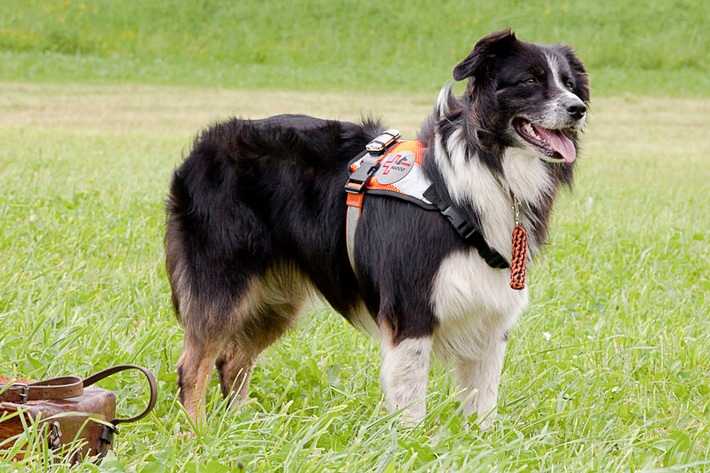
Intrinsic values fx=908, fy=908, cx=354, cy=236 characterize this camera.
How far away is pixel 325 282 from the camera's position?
12.5 feet

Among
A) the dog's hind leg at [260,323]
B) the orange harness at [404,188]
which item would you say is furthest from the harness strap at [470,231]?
the dog's hind leg at [260,323]

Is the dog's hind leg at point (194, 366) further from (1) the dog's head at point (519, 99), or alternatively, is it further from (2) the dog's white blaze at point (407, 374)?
(1) the dog's head at point (519, 99)

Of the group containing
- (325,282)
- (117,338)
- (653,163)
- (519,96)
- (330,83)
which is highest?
(519,96)

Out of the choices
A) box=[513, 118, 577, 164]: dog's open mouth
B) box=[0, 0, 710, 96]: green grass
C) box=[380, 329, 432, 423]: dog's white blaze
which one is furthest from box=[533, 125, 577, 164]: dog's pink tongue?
box=[0, 0, 710, 96]: green grass

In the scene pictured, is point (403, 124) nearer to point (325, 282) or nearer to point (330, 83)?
point (330, 83)

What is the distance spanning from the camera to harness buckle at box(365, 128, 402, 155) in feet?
11.9

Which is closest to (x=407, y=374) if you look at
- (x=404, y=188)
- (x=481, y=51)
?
(x=404, y=188)

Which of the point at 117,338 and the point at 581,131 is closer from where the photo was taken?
the point at 581,131

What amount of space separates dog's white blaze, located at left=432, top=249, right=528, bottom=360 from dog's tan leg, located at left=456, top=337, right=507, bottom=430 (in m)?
0.04

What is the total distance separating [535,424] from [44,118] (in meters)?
13.7

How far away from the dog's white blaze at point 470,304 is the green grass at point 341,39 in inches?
747

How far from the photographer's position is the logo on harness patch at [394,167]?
3.51 meters

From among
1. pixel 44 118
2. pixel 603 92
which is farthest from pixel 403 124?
pixel 603 92

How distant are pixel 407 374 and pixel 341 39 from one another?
76.3 feet
